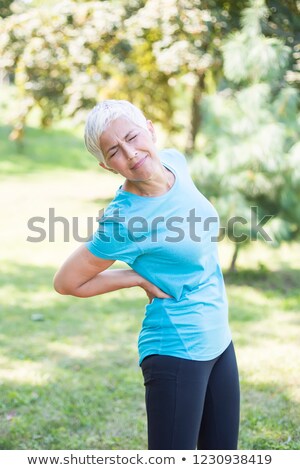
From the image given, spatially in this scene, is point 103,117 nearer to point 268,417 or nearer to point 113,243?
point 113,243

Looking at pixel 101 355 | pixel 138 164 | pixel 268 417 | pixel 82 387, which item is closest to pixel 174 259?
pixel 138 164

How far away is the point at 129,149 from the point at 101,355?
3047 millimetres

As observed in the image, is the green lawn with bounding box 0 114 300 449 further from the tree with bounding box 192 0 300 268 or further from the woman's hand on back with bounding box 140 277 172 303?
the woman's hand on back with bounding box 140 277 172 303

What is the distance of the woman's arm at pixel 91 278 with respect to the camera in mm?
1895

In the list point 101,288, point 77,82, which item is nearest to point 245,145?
point 101,288

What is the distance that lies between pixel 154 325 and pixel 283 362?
2695 millimetres

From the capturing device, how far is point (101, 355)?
468cm

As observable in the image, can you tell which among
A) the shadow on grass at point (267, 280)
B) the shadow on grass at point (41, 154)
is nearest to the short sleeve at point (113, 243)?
the shadow on grass at point (267, 280)

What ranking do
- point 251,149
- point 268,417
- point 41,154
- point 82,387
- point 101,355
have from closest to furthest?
→ point 268,417 < point 82,387 < point 101,355 < point 251,149 < point 41,154

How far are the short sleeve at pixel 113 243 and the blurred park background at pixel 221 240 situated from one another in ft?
5.46

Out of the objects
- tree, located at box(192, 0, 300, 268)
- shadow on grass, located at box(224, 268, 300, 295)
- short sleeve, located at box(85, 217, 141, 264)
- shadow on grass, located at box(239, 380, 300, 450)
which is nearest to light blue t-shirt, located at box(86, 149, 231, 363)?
short sleeve, located at box(85, 217, 141, 264)

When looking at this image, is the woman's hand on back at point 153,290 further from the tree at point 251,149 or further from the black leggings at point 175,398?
the tree at point 251,149

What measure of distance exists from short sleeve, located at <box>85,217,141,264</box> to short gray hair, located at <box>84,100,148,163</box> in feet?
0.74
